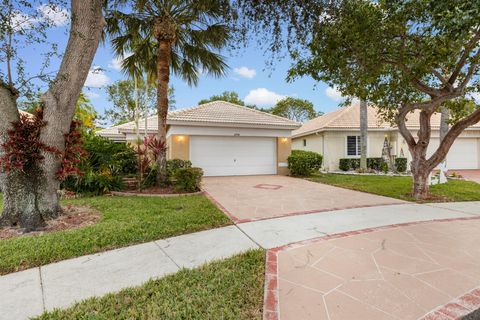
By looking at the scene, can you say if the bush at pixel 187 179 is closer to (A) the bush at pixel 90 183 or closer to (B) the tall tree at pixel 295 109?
(A) the bush at pixel 90 183

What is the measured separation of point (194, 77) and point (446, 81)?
358 inches

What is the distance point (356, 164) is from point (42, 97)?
693 inches

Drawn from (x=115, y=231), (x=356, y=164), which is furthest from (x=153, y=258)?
(x=356, y=164)

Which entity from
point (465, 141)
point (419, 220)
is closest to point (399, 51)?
point (419, 220)

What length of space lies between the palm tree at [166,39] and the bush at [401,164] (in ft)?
44.6

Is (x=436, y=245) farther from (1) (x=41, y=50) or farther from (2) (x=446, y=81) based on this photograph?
(1) (x=41, y=50)

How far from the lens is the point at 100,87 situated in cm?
567

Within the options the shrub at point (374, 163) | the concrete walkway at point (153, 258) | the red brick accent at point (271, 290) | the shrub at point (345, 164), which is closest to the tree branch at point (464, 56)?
the concrete walkway at point (153, 258)

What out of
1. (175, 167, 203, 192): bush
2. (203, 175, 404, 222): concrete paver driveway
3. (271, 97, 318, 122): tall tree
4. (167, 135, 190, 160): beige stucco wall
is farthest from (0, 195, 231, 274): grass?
(271, 97, 318, 122): tall tree

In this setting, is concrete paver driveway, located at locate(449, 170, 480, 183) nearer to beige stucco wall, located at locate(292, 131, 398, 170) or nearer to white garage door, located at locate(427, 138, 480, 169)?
white garage door, located at locate(427, 138, 480, 169)

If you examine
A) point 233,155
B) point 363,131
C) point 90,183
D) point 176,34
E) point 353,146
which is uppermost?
point 176,34

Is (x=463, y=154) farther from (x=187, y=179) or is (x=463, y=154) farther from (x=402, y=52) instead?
(x=187, y=179)

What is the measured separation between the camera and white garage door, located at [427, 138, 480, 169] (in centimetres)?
1883

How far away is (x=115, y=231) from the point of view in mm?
4695
